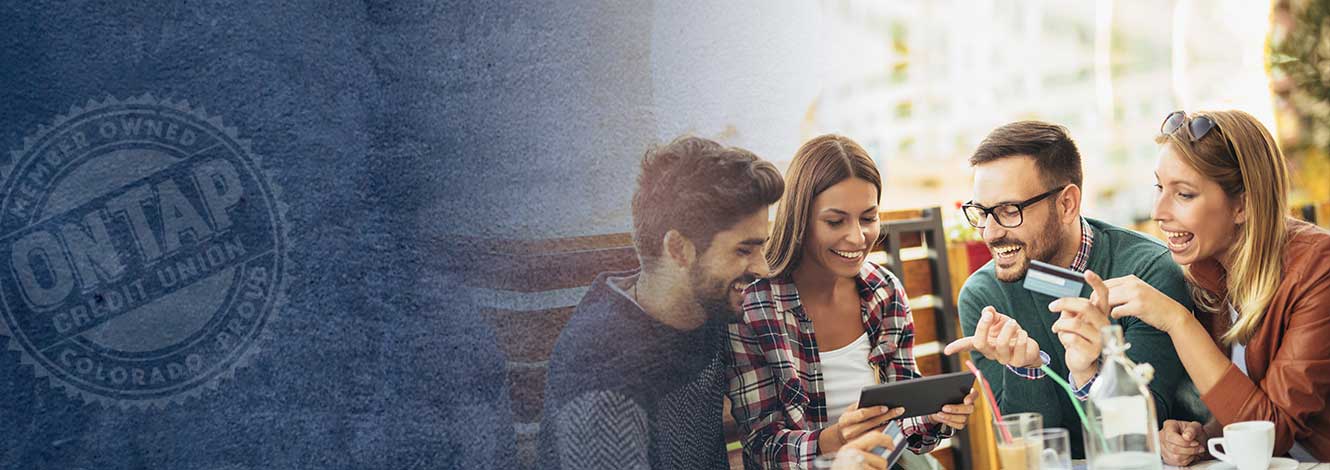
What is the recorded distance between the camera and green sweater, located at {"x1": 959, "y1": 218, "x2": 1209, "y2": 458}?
232 centimetres

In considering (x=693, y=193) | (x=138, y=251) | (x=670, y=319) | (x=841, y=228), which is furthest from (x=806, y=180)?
(x=138, y=251)

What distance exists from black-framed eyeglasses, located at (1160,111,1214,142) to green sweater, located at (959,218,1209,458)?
0.26 m

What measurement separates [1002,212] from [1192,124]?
499mm

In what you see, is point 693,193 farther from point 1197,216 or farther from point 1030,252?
point 1197,216

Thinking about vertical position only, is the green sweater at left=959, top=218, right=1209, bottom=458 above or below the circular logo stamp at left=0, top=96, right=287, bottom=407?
below

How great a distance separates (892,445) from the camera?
80.2 inches

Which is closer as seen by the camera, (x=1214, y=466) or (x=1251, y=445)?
(x=1251, y=445)

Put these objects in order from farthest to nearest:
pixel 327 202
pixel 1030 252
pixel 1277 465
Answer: pixel 1030 252 → pixel 1277 465 → pixel 327 202


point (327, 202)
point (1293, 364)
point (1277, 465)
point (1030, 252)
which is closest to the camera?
point (327, 202)

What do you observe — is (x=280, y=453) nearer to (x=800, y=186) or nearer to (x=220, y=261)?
(x=220, y=261)

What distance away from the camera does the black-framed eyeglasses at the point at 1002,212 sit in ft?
7.57

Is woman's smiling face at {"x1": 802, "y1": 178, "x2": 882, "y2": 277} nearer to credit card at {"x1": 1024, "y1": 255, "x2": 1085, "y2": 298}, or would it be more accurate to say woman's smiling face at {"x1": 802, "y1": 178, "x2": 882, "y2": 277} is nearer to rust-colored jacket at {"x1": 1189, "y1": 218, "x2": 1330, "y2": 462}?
credit card at {"x1": 1024, "y1": 255, "x2": 1085, "y2": 298}

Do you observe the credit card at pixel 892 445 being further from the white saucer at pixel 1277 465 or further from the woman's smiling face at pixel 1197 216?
the woman's smiling face at pixel 1197 216

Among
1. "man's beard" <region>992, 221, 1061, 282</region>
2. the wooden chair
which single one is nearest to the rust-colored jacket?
"man's beard" <region>992, 221, 1061, 282</region>
